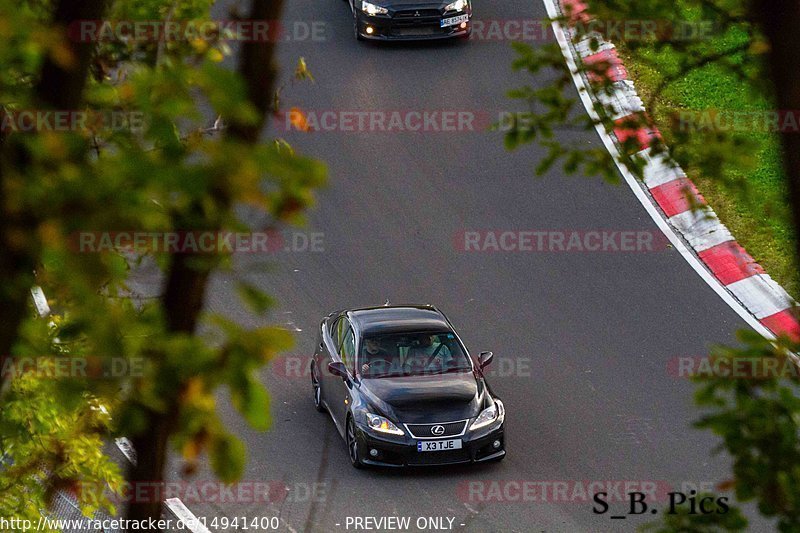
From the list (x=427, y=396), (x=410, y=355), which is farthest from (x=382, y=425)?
(x=410, y=355)

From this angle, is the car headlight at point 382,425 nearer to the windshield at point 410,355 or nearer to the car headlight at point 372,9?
the windshield at point 410,355

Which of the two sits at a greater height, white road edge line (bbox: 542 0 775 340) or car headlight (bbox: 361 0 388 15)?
car headlight (bbox: 361 0 388 15)

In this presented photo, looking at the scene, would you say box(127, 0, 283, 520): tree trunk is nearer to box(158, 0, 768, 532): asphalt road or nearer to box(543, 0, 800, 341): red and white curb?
box(158, 0, 768, 532): asphalt road

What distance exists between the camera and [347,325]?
13.9 m

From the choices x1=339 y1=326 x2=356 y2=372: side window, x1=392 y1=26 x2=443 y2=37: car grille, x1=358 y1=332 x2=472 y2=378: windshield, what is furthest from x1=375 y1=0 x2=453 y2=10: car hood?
x1=358 y1=332 x2=472 y2=378: windshield

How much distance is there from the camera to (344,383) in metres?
13.3

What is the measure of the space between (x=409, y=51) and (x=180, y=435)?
19.2 metres

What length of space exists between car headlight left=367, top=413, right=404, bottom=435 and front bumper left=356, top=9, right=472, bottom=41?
10493 mm

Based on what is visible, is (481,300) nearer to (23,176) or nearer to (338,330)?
(338,330)

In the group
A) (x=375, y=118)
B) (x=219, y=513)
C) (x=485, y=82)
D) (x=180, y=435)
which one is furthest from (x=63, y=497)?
(x=485, y=82)

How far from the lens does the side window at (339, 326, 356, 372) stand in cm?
1345

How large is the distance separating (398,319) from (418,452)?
185 centimetres

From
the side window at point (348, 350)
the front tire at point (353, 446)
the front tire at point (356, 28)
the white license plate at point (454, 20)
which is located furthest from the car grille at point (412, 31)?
the front tire at point (353, 446)

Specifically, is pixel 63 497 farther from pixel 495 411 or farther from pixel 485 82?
pixel 485 82
